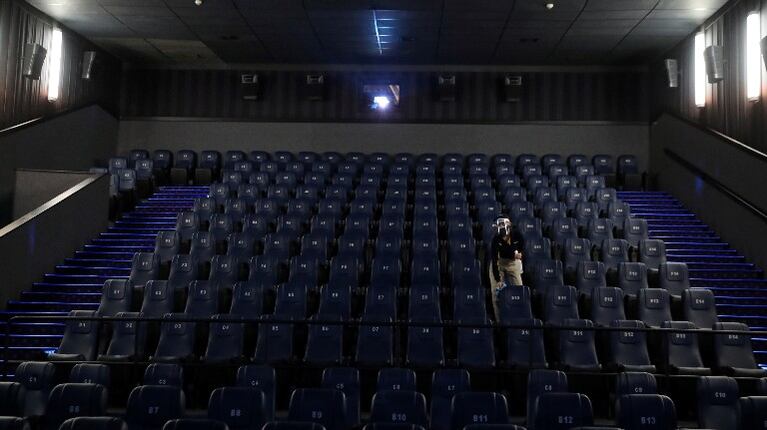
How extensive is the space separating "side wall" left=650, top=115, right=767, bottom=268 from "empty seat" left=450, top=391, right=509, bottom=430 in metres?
5.49

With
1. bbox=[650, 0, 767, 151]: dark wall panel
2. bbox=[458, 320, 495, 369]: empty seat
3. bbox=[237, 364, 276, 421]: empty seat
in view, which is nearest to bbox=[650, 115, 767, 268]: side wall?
bbox=[650, 0, 767, 151]: dark wall panel

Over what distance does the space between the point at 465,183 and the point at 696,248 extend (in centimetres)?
374

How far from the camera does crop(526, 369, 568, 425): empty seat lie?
17.0 ft

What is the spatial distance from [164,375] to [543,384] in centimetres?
273

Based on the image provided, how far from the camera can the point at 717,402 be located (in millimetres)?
5195

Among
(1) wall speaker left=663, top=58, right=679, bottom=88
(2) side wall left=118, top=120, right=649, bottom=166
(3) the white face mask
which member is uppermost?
(1) wall speaker left=663, top=58, right=679, bottom=88

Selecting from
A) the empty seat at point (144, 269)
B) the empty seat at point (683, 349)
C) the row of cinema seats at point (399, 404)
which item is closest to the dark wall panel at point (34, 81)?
the empty seat at point (144, 269)

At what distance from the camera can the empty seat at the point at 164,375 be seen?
5324 mm

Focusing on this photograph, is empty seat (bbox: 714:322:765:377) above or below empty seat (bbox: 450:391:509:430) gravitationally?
above

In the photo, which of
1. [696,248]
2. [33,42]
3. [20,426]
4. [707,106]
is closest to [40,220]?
[33,42]

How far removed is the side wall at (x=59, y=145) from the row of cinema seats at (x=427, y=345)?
439 centimetres

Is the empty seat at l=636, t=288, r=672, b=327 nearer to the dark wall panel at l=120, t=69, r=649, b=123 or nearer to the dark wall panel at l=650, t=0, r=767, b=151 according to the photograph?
the dark wall panel at l=650, t=0, r=767, b=151

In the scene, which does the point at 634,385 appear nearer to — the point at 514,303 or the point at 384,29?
the point at 514,303

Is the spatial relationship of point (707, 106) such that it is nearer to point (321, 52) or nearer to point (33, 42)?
point (321, 52)
